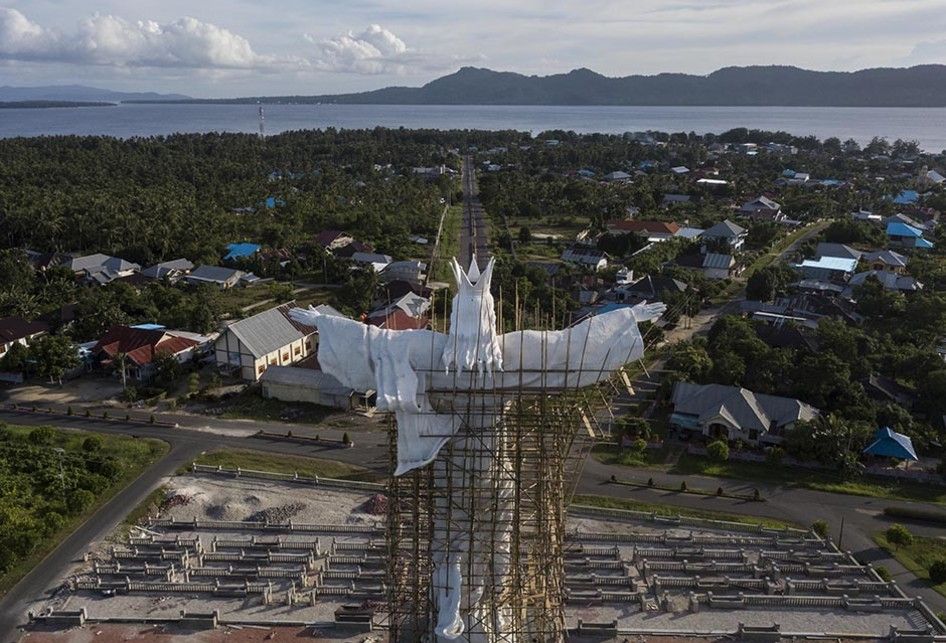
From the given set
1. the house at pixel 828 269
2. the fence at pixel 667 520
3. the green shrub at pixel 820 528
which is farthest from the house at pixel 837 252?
the fence at pixel 667 520

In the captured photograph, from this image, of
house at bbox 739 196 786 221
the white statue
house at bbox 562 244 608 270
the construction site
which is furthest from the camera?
house at bbox 739 196 786 221

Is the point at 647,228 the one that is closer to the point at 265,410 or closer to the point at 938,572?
the point at 265,410

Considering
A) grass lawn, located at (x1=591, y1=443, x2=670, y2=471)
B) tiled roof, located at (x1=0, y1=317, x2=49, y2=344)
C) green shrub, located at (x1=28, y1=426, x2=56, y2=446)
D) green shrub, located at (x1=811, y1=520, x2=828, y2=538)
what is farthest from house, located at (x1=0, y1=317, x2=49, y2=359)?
green shrub, located at (x1=811, y1=520, x2=828, y2=538)

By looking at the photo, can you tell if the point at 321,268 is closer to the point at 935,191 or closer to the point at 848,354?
the point at 848,354

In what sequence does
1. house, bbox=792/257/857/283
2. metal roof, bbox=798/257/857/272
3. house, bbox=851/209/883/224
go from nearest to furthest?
house, bbox=792/257/857/283
metal roof, bbox=798/257/857/272
house, bbox=851/209/883/224

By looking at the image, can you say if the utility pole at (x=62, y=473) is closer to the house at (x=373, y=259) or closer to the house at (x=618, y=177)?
the house at (x=373, y=259)

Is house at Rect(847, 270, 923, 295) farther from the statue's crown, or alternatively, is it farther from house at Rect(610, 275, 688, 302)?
the statue's crown

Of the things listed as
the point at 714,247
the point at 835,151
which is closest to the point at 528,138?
the point at 835,151
